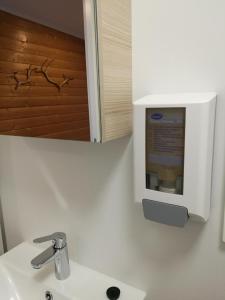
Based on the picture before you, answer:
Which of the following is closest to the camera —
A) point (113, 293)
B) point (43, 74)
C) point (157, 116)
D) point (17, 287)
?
point (157, 116)

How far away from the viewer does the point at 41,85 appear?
0.72 meters

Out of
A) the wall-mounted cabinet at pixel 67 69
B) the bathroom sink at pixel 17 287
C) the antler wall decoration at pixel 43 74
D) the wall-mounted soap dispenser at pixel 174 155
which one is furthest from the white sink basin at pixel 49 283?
the antler wall decoration at pixel 43 74

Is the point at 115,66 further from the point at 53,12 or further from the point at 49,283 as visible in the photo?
the point at 49,283

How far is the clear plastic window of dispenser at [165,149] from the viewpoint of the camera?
561mm

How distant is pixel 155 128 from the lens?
589 millimetres

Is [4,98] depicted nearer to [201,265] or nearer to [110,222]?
[110,222]

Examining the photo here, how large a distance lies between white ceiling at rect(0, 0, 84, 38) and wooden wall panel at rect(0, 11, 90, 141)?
0.05 ft

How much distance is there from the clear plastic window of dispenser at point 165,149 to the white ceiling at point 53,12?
273mm

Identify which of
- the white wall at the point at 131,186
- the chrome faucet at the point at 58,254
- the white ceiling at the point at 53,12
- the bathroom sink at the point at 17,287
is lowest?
the bathroom sink at the point at 17,287

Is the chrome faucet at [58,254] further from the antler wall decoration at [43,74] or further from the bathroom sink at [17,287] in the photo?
the antler wall decoration at [43,74]

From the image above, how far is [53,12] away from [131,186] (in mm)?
547

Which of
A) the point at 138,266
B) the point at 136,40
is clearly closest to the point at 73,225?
the point at 138,266

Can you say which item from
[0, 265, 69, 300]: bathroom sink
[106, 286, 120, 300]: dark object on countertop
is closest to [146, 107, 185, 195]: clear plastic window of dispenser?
[106, 286, 120, 300]: dark object on countertop

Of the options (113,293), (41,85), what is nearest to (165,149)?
(41,85)
